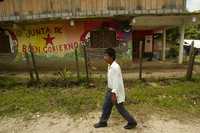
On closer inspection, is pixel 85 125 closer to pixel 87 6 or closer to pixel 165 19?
pixel 87 6

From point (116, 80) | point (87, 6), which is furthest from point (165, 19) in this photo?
point (116, 80)

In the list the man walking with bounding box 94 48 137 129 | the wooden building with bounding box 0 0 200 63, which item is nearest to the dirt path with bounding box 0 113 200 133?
A: the man walking with bounding box 94 48 137 129

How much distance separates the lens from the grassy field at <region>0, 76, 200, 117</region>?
728 centimetres

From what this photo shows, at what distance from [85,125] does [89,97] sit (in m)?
Result: 1.94

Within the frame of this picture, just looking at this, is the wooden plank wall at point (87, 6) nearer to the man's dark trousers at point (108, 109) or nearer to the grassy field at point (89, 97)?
the grassy field at point (89, 97)

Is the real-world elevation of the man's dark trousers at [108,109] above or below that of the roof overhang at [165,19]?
below

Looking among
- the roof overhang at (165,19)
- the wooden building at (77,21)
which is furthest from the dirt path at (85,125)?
the roof overhang at (165,19)

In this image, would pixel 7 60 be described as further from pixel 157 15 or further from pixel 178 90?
pixel 178 90

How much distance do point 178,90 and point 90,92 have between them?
2.59 m

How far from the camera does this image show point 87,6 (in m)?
14.3

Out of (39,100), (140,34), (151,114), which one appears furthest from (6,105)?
(140,34)

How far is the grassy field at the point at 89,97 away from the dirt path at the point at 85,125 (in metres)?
0.43

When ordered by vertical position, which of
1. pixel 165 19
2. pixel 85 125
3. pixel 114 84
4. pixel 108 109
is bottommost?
pixel 85 125

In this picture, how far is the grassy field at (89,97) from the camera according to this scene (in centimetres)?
728
